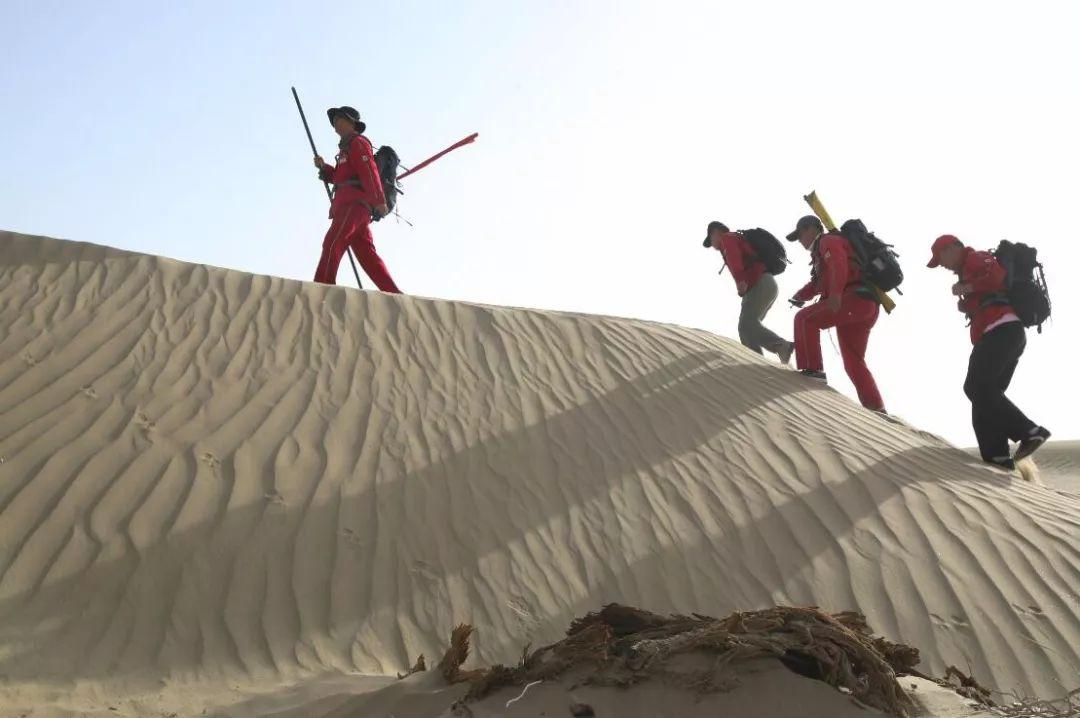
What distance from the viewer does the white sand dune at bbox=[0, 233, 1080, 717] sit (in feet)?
13.8

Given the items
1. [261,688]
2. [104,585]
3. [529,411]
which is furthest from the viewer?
[529,411]

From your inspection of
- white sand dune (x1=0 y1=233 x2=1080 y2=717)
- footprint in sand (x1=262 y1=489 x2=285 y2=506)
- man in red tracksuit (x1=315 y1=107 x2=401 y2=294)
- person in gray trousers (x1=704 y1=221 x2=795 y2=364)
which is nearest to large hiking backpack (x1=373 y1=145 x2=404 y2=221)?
man in red tracksuit (x1=315 y1=107 x2=401 y2=294)

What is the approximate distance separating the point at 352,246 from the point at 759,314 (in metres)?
3.59

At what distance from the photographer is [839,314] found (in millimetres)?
7980

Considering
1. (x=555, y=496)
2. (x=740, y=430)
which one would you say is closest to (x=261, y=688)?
(x=555, y=496)

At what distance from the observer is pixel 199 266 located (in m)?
7.98

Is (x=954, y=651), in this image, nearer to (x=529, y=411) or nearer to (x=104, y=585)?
(x=529, y=411)

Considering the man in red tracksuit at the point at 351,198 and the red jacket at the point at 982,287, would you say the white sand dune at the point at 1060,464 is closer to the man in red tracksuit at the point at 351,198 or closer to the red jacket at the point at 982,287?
the red jacket at the point at 982,287

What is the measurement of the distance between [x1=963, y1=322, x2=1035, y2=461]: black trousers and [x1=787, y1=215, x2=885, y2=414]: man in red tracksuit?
1.09 meters

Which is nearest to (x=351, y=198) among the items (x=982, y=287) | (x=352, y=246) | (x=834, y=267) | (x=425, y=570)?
(x=352, y=246)

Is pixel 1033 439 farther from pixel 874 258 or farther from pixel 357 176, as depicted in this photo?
pixel 357 176

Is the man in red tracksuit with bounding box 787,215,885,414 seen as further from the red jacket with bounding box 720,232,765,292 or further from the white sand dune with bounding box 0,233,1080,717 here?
the red jacket with bounding box 720,232,765,292

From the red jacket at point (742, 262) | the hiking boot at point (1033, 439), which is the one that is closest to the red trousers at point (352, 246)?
the red jacket at point (742, 262)

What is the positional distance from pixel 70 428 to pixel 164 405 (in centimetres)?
52
